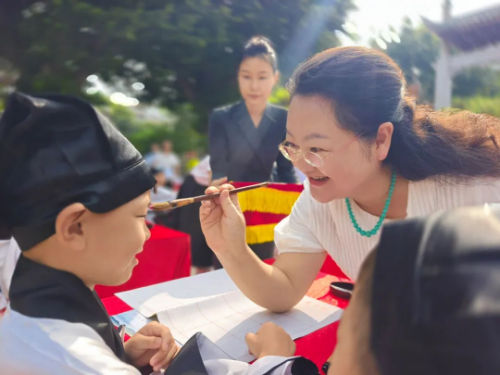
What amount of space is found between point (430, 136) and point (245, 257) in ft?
1.84

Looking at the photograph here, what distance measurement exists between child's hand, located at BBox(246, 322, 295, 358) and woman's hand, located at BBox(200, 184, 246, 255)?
0.27 metres

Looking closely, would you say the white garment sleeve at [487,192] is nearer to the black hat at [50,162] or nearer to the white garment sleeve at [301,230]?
the white garment sleeve at [301,230]

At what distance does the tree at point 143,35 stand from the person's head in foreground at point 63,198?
645 cm

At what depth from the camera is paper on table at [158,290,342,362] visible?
908mm

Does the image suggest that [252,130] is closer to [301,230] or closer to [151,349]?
[301,230]

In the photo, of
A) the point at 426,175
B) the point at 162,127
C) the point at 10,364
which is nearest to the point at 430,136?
the point at 426,175

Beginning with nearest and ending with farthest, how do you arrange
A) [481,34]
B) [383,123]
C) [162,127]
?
[383,123] → [481,34] → [162,127]

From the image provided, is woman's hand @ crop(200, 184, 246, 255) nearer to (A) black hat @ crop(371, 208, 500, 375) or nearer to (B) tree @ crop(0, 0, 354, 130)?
(A) black hat @ crop(371, 208, 500, 375)

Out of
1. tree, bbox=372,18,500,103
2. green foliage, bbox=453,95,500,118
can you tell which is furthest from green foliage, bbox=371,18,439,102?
green foliage, bbox=453,95,500,118

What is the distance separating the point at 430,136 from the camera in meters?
1.01

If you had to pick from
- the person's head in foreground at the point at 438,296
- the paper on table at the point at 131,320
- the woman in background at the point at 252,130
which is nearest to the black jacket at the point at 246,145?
the woman in background at the point at 252,130

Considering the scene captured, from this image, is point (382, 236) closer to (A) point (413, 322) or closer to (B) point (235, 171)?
(A) point (413, 322)

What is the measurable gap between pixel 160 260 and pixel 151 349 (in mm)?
894

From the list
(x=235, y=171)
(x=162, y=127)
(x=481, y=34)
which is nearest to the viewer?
(x=235, y=171)
